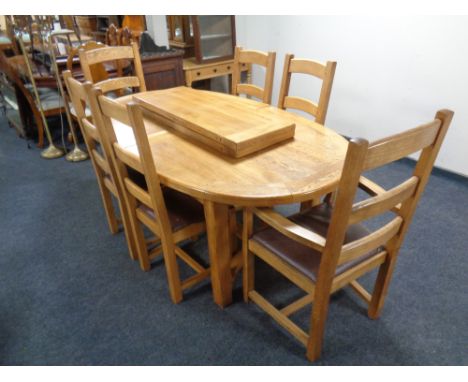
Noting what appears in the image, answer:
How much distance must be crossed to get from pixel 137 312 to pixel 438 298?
147 centimetres

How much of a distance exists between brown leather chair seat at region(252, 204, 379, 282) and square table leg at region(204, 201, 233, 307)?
14cm

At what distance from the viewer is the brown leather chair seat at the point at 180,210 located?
5.02 ft

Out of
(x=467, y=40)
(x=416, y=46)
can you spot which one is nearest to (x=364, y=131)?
(x=416, y=46)

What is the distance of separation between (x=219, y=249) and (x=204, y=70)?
238cm

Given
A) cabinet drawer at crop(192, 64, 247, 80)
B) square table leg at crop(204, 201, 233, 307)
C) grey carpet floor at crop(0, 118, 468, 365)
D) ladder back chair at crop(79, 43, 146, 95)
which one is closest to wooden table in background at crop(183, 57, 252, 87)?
cabinet drawer at crop(192, 64, 247, 80)

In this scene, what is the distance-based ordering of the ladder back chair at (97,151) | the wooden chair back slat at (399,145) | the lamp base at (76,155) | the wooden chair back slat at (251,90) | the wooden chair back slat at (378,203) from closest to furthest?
the wooden chair back slat at (399,145) → the wooden chair back slat at (378,203) → the ladder back chair at (97,151) → the wooden chair back slat at (251,90) → the lamp base at (76,155)

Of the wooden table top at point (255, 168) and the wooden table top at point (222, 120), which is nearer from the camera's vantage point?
the wooden table top at point (255, 168)

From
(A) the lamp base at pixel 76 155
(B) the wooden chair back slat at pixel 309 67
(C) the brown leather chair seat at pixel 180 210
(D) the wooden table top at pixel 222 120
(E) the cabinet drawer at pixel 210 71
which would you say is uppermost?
(B) the wooden chair back slat at pixel 309 67

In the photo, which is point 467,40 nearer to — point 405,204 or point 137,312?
point 405,204

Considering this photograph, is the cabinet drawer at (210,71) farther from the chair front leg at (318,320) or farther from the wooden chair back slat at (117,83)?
the chair front leg at (318,320)

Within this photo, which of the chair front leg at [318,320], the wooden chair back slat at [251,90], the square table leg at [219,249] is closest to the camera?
the chair front leg at [318,320]

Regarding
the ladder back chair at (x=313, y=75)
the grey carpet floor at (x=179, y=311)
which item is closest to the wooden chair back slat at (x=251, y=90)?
the ladder back chair at (x=313, y=75)

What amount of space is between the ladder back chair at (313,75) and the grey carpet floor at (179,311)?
0.92m

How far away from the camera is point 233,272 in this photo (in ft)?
5.68
